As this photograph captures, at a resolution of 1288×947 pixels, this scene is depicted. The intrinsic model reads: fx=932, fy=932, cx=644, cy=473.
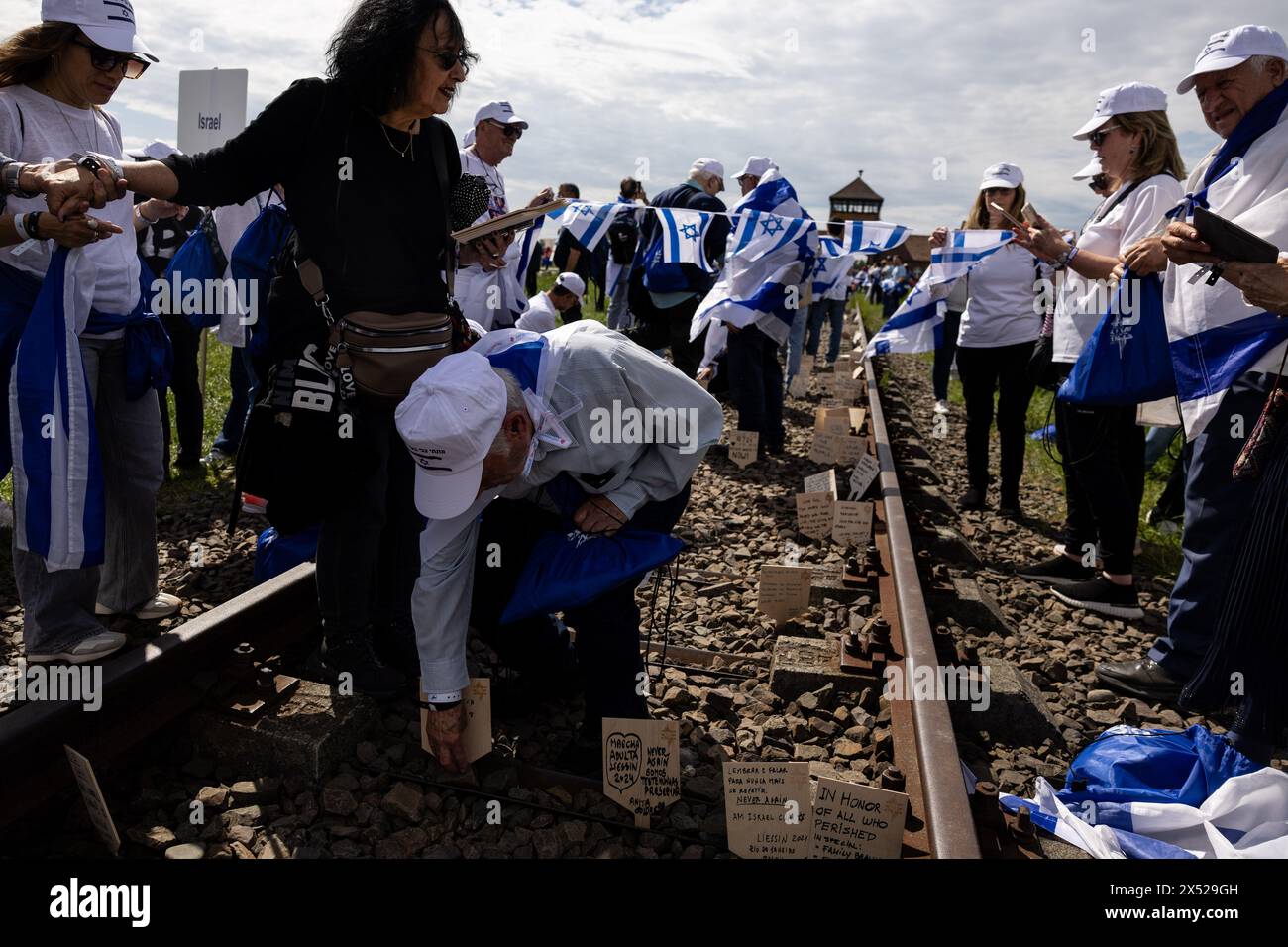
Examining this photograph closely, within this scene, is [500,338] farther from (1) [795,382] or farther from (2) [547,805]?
(1) [795,382]

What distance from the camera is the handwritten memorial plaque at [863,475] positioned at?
5.21 metres

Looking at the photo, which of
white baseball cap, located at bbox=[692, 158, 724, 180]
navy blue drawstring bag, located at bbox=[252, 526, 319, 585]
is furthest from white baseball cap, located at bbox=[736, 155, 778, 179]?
navy blue drawstring bag, located at bbox=[252, 526, 319, 585]

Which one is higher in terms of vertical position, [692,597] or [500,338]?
[500,338]

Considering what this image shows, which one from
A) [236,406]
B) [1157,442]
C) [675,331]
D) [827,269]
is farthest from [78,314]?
[827,269]

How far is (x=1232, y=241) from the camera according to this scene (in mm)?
2586

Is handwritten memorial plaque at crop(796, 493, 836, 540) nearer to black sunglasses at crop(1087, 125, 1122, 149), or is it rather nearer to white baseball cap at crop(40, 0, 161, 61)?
black sunglasses at crop(1087, 125, 1122, 149)

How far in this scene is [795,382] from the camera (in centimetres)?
1111

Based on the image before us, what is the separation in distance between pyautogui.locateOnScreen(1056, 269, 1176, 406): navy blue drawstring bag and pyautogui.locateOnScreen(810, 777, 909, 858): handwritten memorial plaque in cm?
222

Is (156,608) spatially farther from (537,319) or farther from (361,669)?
(537,319)

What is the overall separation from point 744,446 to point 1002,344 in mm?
1882

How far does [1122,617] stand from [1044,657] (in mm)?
795

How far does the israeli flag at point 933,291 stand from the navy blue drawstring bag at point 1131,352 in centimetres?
239

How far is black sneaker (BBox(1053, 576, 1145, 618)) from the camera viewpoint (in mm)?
4277

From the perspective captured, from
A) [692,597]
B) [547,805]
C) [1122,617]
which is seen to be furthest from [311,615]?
[1122,617]
